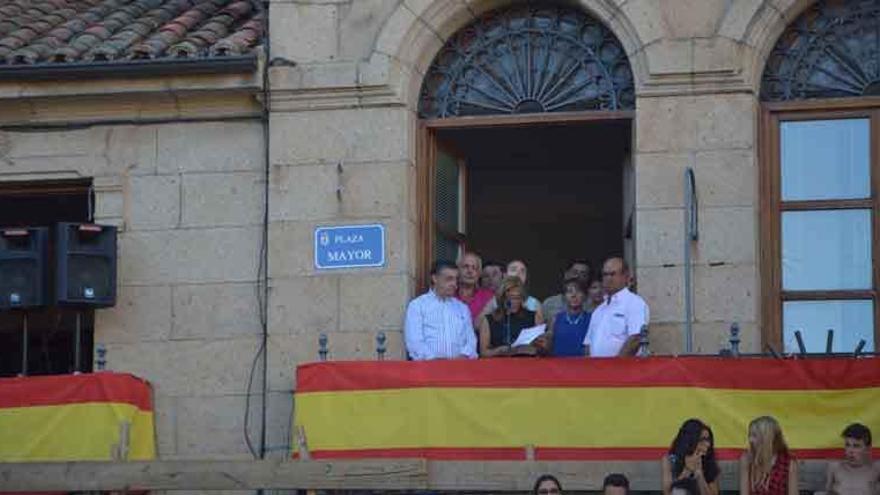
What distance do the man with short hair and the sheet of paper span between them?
6.60ft

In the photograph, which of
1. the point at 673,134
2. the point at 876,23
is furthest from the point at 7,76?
the point at 876,23

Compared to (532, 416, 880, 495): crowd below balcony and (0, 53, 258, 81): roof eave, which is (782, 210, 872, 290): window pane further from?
(0, 53, 258, 81): roof eave

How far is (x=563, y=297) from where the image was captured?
61.9 ft

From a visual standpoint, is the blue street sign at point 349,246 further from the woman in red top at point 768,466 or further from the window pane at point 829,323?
the woman in red top at point 768,466

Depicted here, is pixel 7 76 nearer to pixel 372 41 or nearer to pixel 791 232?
pixel 372 41

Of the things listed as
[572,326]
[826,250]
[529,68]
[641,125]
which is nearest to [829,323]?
[826,250]

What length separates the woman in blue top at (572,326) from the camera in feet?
58.6

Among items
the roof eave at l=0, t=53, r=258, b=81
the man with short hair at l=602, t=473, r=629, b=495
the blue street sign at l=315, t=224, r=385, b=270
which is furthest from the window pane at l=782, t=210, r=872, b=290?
the roof eave at l=0, t=53, r=258, b=81

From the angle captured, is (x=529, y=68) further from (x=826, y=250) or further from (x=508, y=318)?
(x=826, y=250)

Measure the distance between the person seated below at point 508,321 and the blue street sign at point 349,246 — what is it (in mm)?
1044

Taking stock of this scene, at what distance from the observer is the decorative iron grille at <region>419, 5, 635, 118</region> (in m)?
18.7

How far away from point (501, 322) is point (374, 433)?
4.76 feet

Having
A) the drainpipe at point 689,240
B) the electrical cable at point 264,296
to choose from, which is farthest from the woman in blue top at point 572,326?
the electrical cable at point 264,296

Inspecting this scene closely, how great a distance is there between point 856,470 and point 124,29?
758 cm
